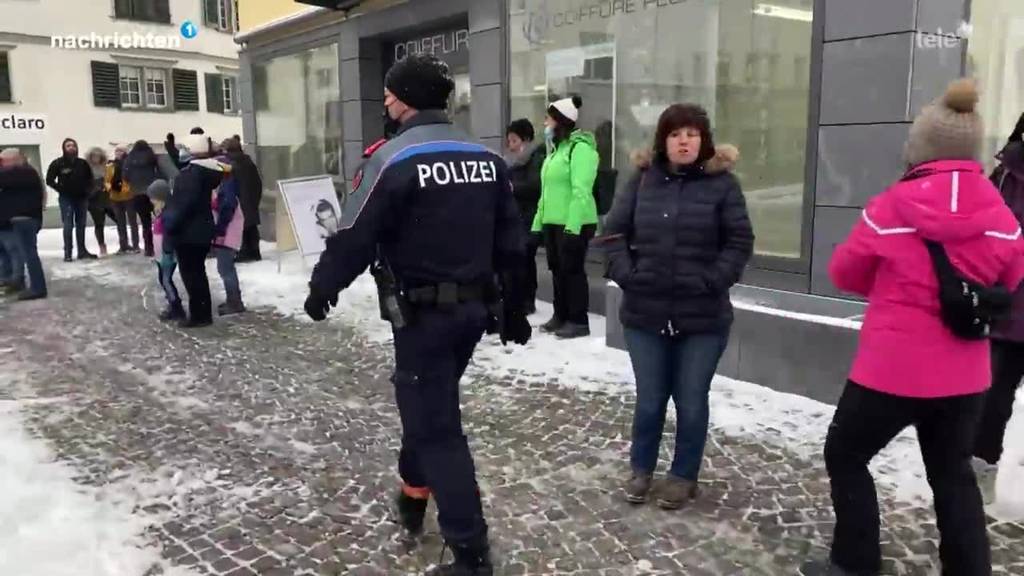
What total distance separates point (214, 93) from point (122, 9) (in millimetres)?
3854

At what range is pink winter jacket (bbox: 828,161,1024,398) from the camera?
106 inches

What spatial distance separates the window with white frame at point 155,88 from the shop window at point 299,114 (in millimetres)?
13257

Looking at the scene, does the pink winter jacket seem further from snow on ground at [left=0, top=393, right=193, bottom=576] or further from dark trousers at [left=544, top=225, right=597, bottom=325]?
dark trousers at [left=544, top=225, right=597, bottom=325]

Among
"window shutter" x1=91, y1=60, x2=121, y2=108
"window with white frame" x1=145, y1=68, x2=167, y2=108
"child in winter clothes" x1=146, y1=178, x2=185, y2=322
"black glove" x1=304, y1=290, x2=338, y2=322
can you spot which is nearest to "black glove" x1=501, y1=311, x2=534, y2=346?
"black glove" x1=304, y1=290, x2=338, y2=322

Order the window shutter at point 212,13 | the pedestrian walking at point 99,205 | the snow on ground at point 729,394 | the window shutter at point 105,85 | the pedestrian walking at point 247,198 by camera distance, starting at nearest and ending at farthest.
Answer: the snow on ground at point 729,394
the pedestrian walking at point 247,198
the pedestrian walking at point 99,205
the window shutter at point 105,85
the window shutter at point 212,13

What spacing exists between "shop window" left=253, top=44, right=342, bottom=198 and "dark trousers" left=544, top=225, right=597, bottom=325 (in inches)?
250

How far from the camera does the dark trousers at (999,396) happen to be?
373 centimetres

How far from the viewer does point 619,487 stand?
167 inches

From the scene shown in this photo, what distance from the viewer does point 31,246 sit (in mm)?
9734

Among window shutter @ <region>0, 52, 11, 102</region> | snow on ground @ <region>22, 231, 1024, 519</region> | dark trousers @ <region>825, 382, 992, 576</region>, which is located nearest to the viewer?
dark trousers @ <region>825, 382, 992, 576</region>

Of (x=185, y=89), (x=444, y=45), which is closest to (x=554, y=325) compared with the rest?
(x=444, y=45)

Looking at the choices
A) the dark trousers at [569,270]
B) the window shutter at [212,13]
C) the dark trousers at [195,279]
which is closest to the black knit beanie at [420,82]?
the dark trousers at [569,270]

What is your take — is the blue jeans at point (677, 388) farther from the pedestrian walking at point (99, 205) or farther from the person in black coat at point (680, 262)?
the pedestrian walking at point (99, 205)

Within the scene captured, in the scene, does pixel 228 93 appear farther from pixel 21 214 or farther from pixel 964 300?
pixel 964 300
